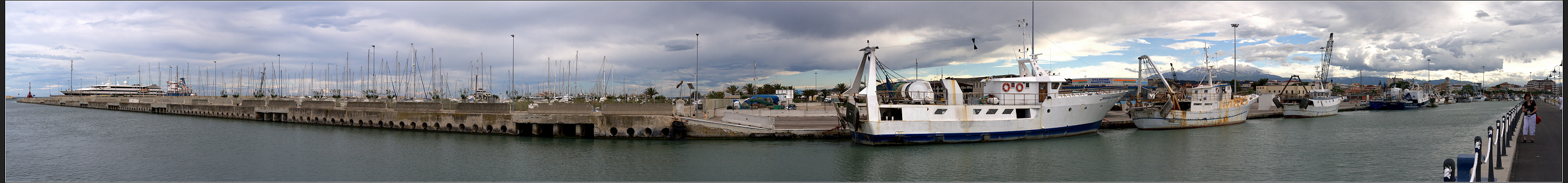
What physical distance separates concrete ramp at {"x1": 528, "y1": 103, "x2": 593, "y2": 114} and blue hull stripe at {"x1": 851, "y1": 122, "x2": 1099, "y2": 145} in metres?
14.8

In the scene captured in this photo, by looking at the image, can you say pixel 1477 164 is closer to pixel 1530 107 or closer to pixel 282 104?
pixel 1530 107

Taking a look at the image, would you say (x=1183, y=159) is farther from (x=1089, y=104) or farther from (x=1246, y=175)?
(x=1089, y=104)

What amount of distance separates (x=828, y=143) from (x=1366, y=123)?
41010mm

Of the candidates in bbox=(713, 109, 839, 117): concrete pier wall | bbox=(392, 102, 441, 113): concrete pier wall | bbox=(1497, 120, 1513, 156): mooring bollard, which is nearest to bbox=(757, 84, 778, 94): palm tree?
bbox=(713, 109, 839, 117): concrete pier wall

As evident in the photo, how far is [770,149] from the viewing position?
2702 cm

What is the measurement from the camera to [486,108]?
3662 cm

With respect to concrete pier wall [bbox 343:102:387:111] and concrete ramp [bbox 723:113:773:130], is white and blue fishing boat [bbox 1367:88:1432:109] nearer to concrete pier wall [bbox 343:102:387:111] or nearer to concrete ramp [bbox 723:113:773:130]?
concrete ramp [bbox 723:113:773:130]

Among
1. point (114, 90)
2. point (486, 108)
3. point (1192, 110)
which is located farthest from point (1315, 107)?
point (114, 90)

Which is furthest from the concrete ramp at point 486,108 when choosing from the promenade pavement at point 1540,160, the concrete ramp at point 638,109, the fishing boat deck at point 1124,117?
the promenade pavement at point 1540,160

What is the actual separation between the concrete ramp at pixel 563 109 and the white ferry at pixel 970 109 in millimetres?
13860

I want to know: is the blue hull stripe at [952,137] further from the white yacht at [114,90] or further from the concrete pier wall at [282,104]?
the white yacht at [114,90]

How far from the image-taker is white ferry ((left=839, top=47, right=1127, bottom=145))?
2728 cm

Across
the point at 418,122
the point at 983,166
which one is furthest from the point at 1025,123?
the point at 418,122

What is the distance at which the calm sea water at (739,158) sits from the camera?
67.3 feet
